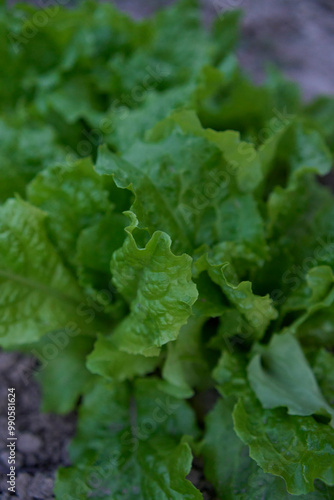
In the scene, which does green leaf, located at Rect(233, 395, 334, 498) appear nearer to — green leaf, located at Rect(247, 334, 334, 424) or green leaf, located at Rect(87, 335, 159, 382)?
green leaf, located at Rect(247, 334, 334, 424)

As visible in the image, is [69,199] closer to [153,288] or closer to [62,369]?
[153,288]

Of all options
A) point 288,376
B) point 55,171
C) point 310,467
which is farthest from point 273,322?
point 55,171

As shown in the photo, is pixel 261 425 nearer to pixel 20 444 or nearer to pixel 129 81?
pixel 20 444

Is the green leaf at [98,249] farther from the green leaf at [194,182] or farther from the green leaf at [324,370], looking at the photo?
the green leaf at [324,370]

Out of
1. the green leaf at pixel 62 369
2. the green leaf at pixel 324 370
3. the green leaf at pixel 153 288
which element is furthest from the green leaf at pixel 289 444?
the green leaf at pixel 62 369

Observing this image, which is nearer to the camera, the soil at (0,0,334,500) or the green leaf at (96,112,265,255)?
the green leaf at (96,112,265,255)

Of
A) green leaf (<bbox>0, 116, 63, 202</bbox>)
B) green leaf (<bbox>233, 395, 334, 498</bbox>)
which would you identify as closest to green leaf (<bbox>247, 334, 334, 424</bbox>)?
green leaf (<bbox>233, 395, 334, 498</bbox>)

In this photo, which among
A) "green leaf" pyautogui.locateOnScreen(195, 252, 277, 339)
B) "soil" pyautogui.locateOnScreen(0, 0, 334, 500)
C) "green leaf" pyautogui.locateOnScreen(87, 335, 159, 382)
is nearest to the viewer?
"green leaf" pyautogui.locateOnScreen(195, 252, 277, 339)
